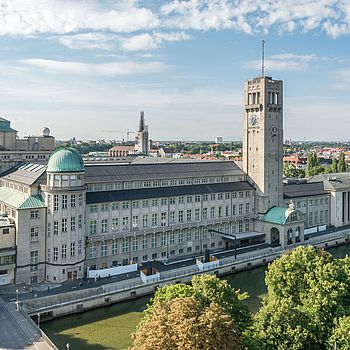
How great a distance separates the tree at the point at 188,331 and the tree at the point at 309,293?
6332mm

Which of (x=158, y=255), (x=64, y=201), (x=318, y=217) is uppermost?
(x=64, y=201)

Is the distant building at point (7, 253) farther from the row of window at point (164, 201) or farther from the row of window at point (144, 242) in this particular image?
the row of window at point (164, 201)

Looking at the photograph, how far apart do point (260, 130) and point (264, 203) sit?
15.8 meters

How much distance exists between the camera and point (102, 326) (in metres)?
58.1

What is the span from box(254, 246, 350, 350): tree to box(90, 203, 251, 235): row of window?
1382 inches

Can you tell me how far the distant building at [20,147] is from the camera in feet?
327

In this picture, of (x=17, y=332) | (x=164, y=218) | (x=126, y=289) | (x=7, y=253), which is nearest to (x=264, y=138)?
(x=164, y=218)

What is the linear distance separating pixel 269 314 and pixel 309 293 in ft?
30.6

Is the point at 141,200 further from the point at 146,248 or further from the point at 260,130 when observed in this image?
the point at 260,130

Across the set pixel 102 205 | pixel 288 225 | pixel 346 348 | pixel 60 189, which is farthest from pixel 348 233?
pixel 346 348

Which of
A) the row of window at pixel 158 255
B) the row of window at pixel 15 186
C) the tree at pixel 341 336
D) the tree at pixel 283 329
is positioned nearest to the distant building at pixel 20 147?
the row of window at pixel 15 186

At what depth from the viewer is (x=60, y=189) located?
7069 cm

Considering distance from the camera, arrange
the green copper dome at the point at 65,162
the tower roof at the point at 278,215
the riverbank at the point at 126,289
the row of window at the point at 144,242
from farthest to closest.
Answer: the tower roof at the point at 278,215, the row of window at the point at 144,242, the green copper dome at the point at 65,162, the riverbank at the point at 126,289

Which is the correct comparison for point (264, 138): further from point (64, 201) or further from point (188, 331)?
point (188, 331)
